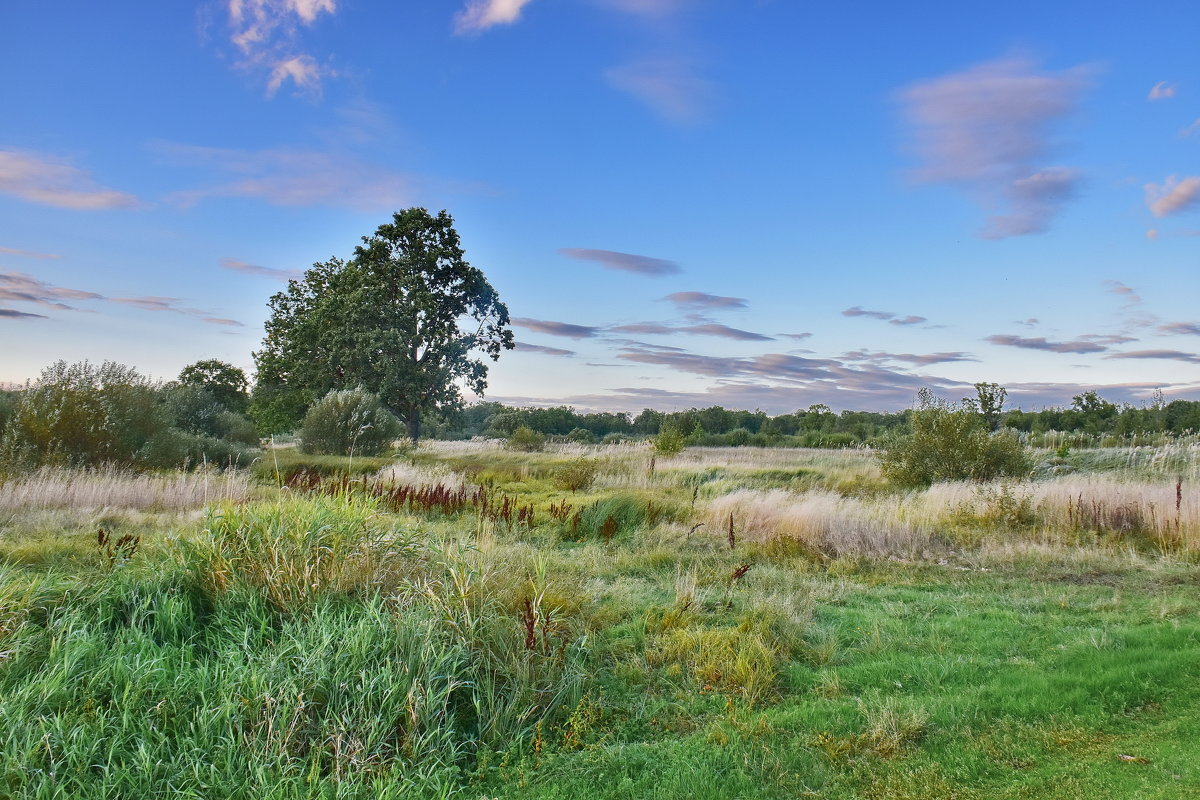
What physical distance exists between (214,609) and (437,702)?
221 centimetres

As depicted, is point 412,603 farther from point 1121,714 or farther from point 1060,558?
point 1060,558

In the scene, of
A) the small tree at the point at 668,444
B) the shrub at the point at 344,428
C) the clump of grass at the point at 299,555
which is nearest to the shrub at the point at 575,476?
the small tree at the point at 668,444

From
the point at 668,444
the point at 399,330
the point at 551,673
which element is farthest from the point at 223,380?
the point at 551,673

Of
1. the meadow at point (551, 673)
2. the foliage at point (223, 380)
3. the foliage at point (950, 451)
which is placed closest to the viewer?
the meadow at point (551, 673)

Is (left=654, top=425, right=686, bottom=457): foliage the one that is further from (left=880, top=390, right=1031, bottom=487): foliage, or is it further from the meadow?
the meadow

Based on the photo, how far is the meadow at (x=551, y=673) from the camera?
11.1ft

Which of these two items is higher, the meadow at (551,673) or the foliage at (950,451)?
the foliage at (950,451)

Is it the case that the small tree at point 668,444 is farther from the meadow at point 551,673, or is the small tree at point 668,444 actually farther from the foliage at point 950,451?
the meadow at point 551,673

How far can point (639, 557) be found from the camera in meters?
8.52

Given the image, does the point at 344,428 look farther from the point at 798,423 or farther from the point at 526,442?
the point at 798,423

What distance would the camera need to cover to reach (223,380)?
4647 cm

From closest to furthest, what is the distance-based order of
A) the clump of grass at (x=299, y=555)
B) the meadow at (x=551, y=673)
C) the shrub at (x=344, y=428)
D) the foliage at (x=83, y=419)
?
1. the meadow at (x=551, y=673)
2. the clump of grass at (x=299, y=555)
3. the foliage at (x=83, y=419)
4. the shrub at (x=344, y=428)

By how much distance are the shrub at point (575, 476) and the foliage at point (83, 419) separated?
9.00 m

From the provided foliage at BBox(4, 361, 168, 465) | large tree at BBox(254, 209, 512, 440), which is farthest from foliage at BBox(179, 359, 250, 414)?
foliage at BBox(4, 361, 168, 465)
